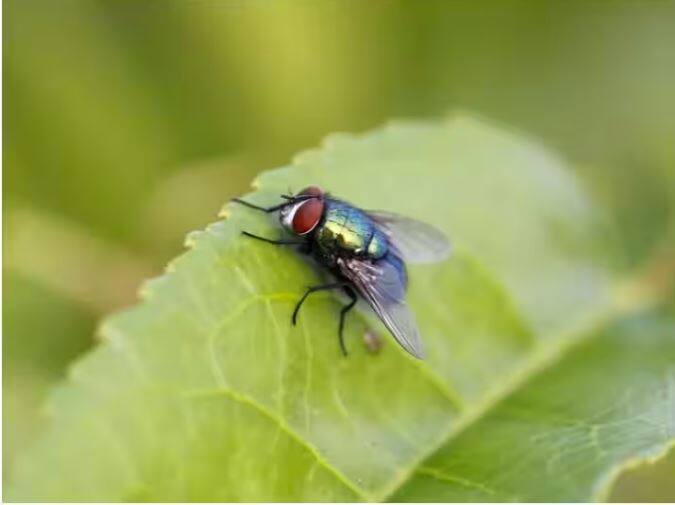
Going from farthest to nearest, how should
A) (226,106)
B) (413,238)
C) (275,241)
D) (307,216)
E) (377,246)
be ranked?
(226,106), (413,238), (377,246), (307,216), (275,241)

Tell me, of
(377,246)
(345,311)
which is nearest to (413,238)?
(377,246)

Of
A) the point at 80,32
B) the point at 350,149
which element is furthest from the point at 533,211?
the point at 80,32

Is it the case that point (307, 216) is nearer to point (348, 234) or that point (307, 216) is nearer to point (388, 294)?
point (348, 234)

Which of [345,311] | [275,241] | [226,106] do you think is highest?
[226,106]

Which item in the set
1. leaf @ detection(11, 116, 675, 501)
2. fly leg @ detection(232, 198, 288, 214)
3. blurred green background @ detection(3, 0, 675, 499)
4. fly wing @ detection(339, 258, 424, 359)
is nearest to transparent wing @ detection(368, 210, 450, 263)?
leaf @ detection(11, 116, 675, 501)

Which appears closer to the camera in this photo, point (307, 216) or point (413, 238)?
point (307, 216)

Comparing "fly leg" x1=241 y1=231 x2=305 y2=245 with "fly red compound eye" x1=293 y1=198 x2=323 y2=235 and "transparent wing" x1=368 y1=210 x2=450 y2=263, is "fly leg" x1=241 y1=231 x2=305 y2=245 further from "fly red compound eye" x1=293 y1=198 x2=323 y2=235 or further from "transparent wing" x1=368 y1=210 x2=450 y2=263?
"transparent wing" x1=368 y1=210 x2=450 y2=263

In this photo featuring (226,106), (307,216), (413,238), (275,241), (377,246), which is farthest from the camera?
(226,106)

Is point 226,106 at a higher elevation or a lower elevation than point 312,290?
higher

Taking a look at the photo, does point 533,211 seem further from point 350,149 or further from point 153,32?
point 153,32
